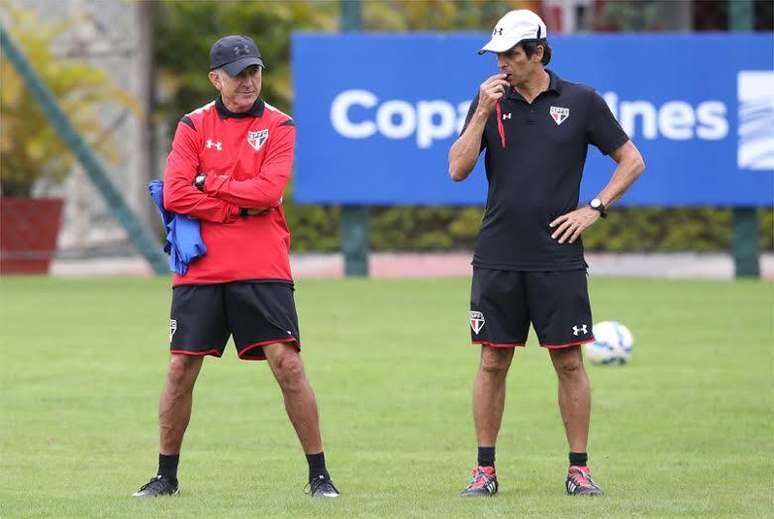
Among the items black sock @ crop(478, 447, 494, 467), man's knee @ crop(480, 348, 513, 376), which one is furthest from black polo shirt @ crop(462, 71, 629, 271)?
black sock @ crop(478, 447, 494, 467)

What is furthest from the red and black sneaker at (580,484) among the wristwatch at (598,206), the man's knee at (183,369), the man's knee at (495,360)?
the man's knee at (183,369)

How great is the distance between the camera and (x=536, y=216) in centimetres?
774

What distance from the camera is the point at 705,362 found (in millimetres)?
12961

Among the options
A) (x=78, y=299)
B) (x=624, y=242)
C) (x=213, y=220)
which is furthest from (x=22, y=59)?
(x=213, y=220)

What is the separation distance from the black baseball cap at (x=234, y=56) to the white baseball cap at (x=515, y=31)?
3.23ft

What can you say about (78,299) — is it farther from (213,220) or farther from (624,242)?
(213,220)

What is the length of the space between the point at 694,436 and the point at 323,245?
521 inches

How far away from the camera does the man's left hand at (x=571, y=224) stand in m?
7.69

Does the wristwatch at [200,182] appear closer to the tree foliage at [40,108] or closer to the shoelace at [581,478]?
the shoelace at [581,478]

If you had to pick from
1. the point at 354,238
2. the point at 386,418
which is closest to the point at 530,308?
the point at 386,418

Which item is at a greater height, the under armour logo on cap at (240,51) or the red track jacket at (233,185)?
the under armour logo on cap at (240,51)

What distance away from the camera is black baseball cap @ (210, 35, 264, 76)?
7.56 meters

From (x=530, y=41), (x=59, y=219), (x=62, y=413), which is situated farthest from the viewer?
(x=59, y=219)

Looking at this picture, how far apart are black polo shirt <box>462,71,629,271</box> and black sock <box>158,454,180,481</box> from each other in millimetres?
1651
